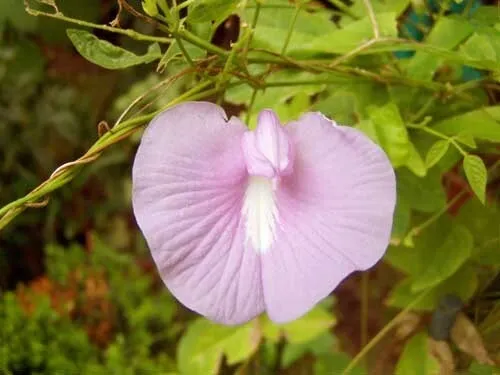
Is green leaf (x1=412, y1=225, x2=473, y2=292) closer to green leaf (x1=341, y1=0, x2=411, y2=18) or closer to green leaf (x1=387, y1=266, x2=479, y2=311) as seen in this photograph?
green leaf (x1=387, y1=266, x2=479, y2=311)

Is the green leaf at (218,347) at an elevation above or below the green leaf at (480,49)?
below

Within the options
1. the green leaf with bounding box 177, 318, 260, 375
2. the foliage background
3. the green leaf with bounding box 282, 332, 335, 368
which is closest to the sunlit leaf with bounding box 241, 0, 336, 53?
the foliage background

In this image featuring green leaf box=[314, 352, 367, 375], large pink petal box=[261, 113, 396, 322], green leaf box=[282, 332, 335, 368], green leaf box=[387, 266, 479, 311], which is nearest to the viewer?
large pink petal box=[261, 113, 396, 322]

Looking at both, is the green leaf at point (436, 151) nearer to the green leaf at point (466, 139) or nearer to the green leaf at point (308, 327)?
the green leaf at point (466, 139)

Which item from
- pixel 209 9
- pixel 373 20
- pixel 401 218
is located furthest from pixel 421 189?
pixel 209 9

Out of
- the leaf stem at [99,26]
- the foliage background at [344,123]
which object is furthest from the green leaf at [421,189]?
the leaf stem at [99,26]

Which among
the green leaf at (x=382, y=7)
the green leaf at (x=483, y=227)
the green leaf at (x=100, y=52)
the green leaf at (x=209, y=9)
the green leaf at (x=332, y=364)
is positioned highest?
the green leaf at (x=209, y=9)

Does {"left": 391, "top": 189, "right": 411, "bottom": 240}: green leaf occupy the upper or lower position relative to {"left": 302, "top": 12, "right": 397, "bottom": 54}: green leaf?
lower
